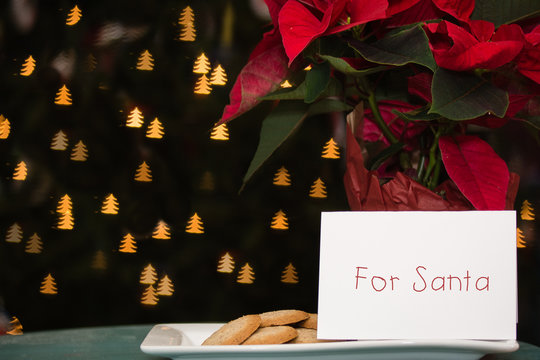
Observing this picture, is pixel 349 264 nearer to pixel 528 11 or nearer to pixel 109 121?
pixel 528 11

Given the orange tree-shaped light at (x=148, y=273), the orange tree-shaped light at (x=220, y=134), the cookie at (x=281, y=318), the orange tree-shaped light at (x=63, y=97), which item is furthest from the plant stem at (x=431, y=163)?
the orange tree-shaped light at (x=63, y=97)

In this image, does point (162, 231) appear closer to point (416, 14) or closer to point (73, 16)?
point (73, 16)

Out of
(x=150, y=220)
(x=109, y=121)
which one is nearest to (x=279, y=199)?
(x=150, y=220)

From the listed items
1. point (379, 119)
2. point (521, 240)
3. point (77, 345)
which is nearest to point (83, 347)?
point (77, 345)

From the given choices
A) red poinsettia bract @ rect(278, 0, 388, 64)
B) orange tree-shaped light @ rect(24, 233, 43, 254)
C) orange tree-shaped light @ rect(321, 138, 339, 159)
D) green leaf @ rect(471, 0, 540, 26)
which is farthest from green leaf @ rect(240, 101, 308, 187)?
orange tree-shaped light @ rect(24, 233, 43, 254)

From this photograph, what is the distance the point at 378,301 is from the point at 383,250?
0.05m

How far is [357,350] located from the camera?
473mm

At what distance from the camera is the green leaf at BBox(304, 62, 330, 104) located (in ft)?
1.70

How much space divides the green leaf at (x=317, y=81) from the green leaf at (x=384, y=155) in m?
0.11

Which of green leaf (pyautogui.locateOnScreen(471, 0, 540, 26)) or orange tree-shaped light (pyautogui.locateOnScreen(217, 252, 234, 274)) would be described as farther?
orange tree-shaped light (pyautogui.locateOnScreen(217, 252, 234, 274))

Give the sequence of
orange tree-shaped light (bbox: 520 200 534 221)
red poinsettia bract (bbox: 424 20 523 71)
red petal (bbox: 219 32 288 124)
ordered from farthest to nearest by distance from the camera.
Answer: orange tree-shaped light (bbox: 520 200 534 221)
red petal (bbox: 219 32 288 124)
red poinsettia bract (bbox: 424 20 523 71)

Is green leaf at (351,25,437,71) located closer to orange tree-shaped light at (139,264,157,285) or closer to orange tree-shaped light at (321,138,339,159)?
orange tree-shaped light at (321,138,339,159)

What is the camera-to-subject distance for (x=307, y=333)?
56cm

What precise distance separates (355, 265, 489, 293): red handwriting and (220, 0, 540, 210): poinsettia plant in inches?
2.8
